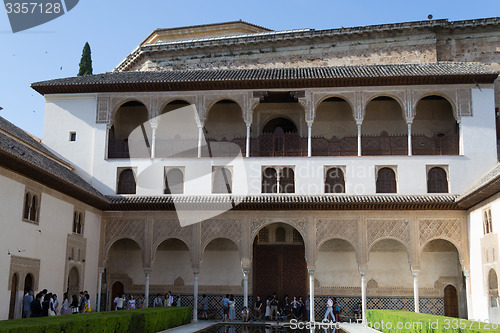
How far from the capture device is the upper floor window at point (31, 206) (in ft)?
55.6

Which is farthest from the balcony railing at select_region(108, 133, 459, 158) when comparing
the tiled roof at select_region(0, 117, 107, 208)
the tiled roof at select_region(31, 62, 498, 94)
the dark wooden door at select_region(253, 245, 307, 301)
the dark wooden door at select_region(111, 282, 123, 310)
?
the dark wooden door at select_region(111, 282, 123, 310)

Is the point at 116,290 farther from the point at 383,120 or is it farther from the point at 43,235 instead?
the point at 383,120

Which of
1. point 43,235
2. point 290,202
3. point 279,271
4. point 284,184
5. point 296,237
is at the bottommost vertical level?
point 279,271

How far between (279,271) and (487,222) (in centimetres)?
859

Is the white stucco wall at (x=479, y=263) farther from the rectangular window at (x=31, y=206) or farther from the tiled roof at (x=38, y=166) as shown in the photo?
the rectangular window at (x=31, y=206)

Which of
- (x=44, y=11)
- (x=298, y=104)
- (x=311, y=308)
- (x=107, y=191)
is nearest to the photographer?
(x=44, y=11)

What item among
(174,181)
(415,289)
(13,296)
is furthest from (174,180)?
(415,289)

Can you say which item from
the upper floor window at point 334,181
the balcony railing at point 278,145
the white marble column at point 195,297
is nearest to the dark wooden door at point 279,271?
the white marble column at point 195,297

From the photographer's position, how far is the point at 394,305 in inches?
912

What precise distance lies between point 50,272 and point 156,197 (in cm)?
518

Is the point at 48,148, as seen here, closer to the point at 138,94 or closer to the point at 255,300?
the point at 138,94

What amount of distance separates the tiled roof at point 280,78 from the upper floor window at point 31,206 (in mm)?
7250

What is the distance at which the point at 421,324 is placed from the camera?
547 inches

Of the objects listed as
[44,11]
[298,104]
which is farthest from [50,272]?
[298,104]
